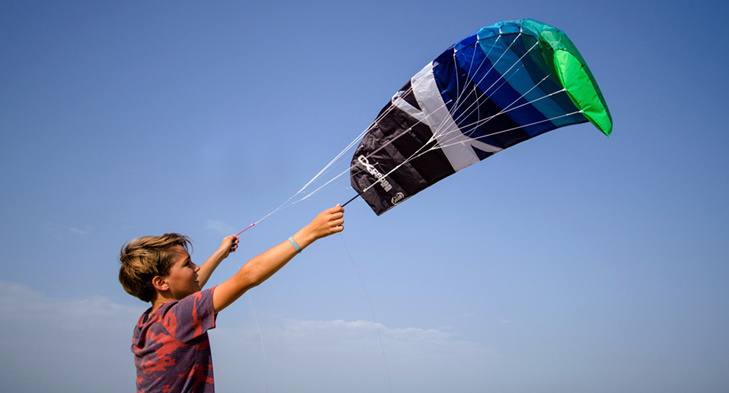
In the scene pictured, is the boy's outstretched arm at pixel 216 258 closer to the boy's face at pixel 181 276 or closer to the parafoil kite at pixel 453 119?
the boy's face at pixel 181 276

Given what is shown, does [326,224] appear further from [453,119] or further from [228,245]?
[453,119]

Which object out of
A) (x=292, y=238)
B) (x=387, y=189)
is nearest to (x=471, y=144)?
(x=387, y=189)

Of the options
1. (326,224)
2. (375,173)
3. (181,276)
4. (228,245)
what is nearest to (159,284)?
(181,276)

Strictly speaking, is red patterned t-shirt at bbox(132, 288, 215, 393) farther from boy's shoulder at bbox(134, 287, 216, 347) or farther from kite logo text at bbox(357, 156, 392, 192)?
kite logo text at bbox(357, 156, 392, 192)

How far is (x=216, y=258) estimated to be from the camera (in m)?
3.34

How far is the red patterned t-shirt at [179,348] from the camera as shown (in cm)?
211

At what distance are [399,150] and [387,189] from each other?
56 cm

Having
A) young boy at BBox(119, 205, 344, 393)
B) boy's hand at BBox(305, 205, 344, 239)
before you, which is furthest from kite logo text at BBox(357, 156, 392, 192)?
boy's hand at BBox(305, 205, 344, 239)

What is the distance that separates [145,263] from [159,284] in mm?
120

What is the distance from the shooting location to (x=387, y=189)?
22.1 feet

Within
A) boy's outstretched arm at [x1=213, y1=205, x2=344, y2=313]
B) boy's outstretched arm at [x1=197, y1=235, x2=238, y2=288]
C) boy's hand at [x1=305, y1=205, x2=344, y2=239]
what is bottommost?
boy's outstretched arm at [x1=213, y1=205, x2=344, y2=313]

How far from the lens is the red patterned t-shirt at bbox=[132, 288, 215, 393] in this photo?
83.2 inches

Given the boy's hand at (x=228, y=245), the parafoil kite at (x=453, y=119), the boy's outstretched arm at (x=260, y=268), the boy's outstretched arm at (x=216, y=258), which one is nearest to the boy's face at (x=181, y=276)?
the boy's outstretched arm at (x=260, y=268)

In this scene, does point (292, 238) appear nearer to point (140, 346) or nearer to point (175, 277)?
point (175, 277)
